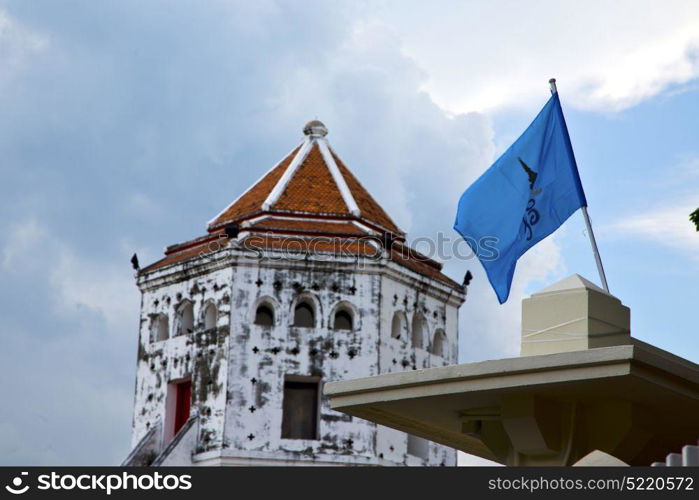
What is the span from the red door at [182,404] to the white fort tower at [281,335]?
31 mm

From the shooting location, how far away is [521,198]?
14.7 m

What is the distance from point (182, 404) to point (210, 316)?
7.31 ft

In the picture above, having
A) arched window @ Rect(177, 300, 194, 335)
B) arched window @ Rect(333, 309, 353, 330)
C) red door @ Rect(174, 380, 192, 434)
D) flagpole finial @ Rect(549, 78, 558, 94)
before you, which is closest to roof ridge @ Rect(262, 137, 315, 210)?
arched window @ Rect(177, 300, 194, 335)

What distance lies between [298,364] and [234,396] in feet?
5.43

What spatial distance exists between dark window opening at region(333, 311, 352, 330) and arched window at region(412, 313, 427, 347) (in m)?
1.92

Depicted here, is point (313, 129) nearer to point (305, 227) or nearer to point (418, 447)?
point (305, 227)

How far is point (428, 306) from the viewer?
3216 centimetres

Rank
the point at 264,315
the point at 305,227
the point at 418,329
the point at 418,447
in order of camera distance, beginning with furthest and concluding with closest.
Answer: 1. the point at 418,329
2. the point at 418,447
3. the point at 305,227
4. the point at 264,315

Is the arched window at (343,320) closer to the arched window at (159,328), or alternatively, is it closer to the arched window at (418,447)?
the arched window at (418,447)

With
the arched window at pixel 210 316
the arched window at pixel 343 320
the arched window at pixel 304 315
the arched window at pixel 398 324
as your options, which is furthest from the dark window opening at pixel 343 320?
the arched window at pixel 210 316

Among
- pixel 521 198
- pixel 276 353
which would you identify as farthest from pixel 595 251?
pixel 276 353
